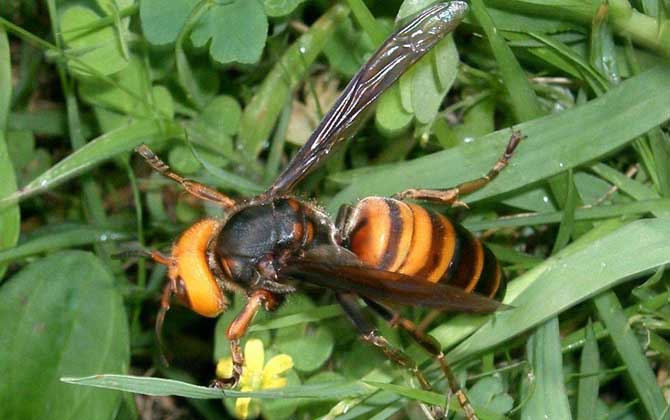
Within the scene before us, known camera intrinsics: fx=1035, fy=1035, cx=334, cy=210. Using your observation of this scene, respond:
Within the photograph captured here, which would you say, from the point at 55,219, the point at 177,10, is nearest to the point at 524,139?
the point at 177,10

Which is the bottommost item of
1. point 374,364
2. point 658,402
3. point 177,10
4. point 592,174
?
point 658,402

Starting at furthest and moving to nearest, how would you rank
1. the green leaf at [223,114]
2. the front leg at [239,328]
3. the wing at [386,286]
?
1. the green leaf at [223,114]
2. the front leg at [239,328]
3. the wing at [386,286]

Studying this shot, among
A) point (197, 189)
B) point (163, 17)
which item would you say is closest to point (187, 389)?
point (197, 189)

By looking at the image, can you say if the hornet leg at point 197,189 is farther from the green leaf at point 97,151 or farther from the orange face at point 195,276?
the orange face at point 195,276

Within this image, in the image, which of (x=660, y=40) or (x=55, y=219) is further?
(x=55, y=219)

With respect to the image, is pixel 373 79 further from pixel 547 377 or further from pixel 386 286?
pixel 547 377

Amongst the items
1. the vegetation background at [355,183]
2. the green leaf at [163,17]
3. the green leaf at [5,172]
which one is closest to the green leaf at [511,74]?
the vegetation background at [355,183]

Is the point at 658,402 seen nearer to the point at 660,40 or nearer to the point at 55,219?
the point at 660,40
